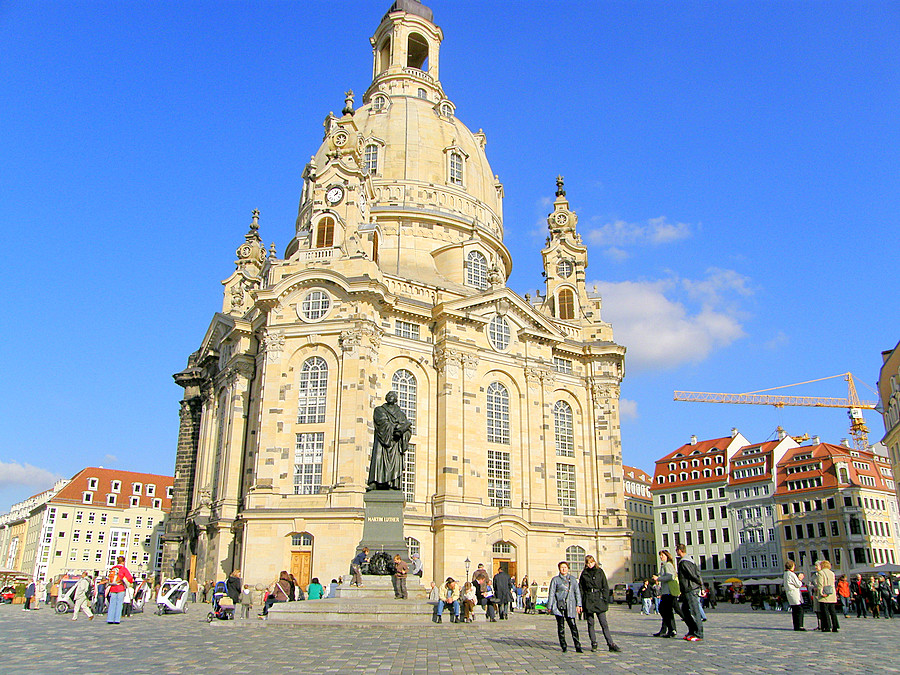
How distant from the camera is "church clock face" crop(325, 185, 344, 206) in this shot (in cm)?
4847

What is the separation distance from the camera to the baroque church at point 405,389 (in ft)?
136

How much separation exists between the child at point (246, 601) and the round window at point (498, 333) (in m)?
21.3

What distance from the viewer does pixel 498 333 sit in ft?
162

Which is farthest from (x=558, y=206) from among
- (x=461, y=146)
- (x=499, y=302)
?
(x=499, y=302)

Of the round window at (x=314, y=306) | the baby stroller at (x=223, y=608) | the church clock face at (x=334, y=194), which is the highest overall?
the church clock face at (x=334, y=194)

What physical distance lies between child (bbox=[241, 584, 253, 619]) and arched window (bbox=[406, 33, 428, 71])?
51.7m

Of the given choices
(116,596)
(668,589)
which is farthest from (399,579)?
(116,596)

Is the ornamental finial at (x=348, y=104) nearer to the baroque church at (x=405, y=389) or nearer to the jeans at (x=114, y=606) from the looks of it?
the baroque church at (x=405, y=389)

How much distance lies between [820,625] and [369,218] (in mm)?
38485

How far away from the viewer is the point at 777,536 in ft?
241

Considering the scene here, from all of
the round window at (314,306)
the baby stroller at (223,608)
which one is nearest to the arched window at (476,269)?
the round window at (314,306)

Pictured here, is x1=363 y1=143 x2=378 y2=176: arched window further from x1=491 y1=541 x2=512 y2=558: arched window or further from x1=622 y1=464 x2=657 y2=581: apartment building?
x1=622 y1=464 x2=657 y2=581: apartment building

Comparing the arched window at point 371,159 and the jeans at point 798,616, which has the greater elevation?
the arched window at point 371,159

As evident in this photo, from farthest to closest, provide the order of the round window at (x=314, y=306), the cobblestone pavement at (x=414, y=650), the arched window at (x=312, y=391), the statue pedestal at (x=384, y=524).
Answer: the round window at (x=314, y=306)
the arched window at (x=312, y=391)
the statue pedestal at (x=384, y=524)
the cobblestone pavement at (x=414, y=650)
